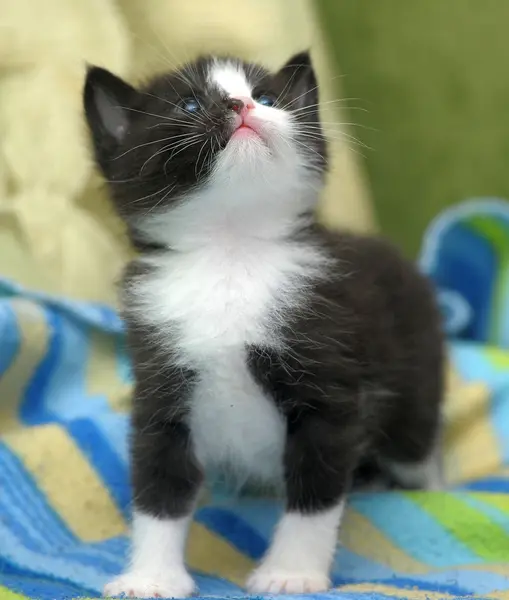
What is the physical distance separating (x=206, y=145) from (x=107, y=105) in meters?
0.25

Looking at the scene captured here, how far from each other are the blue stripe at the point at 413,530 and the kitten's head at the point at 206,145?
0.49m

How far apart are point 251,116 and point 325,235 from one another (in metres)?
0.27

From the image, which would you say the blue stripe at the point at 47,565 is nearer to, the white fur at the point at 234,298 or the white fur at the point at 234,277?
the white fur at the point at 234,298

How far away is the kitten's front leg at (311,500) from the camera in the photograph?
1.08 meters

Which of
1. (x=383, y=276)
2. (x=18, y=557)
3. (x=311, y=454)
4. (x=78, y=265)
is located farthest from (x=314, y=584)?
(x=78, y=265)

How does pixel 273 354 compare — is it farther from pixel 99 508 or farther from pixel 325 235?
pixel 99 508

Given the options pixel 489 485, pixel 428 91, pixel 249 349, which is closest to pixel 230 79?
pixel 249 349

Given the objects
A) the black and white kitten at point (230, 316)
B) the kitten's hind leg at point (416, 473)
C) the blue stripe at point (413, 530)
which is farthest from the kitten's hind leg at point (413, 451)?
the black and white kitten at point (230, 316)

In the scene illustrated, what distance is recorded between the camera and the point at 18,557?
3.84 ft

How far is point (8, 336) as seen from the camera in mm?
1422

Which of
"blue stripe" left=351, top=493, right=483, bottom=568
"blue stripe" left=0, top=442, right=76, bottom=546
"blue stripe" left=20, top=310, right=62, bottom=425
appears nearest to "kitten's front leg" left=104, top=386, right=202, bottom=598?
"blue stripe" left=0, top=442, right=76, bottom=546

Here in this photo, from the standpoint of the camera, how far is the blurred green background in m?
2.35

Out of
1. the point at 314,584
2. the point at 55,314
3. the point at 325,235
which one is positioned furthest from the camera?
the point at 55,314

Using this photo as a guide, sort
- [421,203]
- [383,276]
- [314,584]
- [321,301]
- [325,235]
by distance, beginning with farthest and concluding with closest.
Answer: [421,203]
[383,276]
[325,235]
[321,301]
[314,584]
